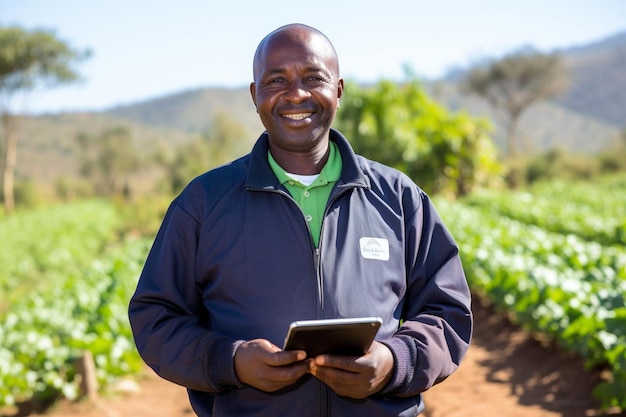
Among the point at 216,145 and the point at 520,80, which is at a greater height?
the point at 520,80

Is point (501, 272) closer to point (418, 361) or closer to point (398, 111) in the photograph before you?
point (418, 361)

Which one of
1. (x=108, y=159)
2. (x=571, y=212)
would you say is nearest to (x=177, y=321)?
(x=571, y=212)

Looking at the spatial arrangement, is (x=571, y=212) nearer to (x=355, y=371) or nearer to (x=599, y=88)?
(x=355, y=371)

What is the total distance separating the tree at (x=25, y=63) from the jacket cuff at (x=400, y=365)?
3785 centimetres

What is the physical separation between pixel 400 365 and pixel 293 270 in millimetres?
341

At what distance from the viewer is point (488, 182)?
24.4 metres

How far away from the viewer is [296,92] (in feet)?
6.14

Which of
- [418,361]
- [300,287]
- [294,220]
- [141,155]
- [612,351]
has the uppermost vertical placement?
[294,220]

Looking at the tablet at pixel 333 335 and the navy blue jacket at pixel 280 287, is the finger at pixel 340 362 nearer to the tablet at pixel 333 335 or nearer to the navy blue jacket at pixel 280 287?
the tablet at pixel 333 335

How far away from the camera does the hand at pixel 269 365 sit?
1616 mm

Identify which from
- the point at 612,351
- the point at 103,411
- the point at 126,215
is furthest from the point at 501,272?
the point at 126,215

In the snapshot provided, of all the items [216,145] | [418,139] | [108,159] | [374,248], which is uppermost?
[374,248]

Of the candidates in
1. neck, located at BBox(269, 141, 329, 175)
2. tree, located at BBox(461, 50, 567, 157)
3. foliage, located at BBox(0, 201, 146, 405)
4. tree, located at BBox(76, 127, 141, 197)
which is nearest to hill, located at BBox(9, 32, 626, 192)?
tree, located at BBox(76, 127, 141, 197)

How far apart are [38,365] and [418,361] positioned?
4.28 metres
